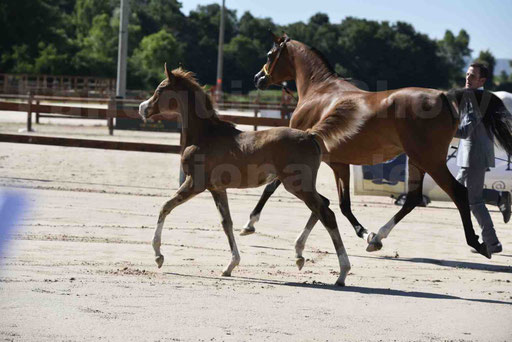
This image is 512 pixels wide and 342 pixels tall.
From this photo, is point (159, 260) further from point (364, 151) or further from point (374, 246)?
point (364, 151)

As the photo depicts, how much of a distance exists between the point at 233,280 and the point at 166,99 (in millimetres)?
1829

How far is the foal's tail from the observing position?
7891 mm

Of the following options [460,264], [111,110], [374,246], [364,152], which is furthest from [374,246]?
[111,110]

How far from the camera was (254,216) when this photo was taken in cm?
876

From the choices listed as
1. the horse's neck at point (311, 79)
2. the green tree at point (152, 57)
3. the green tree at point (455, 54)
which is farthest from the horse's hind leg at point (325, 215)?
the green tree at point (455, 54)

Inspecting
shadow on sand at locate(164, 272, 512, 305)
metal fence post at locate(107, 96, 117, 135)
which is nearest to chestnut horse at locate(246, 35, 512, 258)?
shadow on sand at locate(164, 272, 512, 305)

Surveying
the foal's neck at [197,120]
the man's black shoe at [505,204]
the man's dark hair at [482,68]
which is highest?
the man's dark hair at [482,68]

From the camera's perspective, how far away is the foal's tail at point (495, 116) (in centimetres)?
789

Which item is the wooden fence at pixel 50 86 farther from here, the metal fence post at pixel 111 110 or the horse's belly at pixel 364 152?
the horse's belly at pixel 364 152

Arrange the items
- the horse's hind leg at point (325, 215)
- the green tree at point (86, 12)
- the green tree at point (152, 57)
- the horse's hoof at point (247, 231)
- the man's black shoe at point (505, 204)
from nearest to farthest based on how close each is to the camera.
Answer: the horse's hind leg at point (325, 215) → the horse's hoof at point (247, 231) → the man's black shoe at point (505, 204) → the green tree at point (152, 57) → the green tree at point (86, 12)

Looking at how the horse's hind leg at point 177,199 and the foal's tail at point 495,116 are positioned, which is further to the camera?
the foal's tail at point 495,116

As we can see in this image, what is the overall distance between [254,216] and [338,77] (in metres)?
1.94

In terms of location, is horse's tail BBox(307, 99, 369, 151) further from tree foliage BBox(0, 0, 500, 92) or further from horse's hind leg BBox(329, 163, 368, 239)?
tree foliage BBox(0, 0, 500, 92)

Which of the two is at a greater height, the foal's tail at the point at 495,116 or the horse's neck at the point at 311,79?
the horse's neck at the point at 311,79
